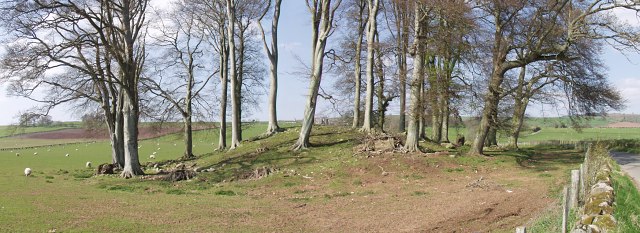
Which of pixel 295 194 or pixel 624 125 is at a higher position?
pixel 624 125

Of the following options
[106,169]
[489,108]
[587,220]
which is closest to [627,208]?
[587,220]

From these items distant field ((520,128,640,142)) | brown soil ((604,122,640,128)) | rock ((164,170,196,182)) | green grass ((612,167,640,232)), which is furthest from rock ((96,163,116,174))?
brown soil ((604,122,640,128))

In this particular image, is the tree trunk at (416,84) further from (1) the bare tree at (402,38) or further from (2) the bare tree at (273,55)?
(2) the bare tree at (273,55)

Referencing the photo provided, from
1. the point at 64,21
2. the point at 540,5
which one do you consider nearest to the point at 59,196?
the point at 64,21

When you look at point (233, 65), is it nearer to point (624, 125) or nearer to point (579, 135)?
point (579, 135)

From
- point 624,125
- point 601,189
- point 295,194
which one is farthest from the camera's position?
point 624,125

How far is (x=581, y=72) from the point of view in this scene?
27.4 meters

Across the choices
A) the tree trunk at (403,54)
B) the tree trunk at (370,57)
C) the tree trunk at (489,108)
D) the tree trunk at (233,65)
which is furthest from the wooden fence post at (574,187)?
the tree trunk at (233,65)

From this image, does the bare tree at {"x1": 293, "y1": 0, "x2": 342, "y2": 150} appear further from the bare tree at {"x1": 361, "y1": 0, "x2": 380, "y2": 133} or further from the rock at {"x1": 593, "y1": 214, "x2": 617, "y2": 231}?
the rock at {"x1": 593, "y1": 214, "x2": 617, "y2": 231}

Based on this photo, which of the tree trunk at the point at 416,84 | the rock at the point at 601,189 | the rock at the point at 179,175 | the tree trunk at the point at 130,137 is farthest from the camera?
the tree trunk at the point at 416,84

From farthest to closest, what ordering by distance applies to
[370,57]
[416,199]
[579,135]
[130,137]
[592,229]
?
1. [579,135]
2. [370,57]
3. [130,137]
4. [416,199]
5. [592,229]

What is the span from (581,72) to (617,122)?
203 ft

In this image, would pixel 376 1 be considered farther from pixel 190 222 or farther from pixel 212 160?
pixel 190 222

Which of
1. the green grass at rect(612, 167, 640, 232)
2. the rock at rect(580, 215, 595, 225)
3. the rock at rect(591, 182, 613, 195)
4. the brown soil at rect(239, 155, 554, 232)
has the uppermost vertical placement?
the rock at rect(591, 182, 613, 195)
